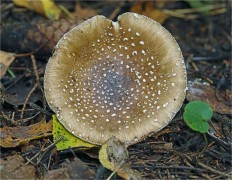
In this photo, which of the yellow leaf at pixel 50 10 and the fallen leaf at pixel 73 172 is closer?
the fallen leaf at pixel 73 172

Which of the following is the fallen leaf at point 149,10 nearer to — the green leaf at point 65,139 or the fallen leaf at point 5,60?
the fallen leaf at point 5,60

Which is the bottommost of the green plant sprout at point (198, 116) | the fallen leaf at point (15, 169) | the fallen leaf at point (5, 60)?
the fallen leaf at point (15, 169)

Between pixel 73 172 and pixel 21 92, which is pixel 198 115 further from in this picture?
pixel 21 92

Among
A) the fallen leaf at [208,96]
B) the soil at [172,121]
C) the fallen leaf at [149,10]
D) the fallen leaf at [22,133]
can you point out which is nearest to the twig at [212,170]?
the soil at [172,121]

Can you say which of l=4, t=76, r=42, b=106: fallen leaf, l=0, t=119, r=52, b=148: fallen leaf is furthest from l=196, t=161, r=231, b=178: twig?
l=4, t=76, r=42, b=106: fallen leaf

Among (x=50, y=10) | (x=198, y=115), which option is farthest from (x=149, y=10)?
(x=198, y=115)

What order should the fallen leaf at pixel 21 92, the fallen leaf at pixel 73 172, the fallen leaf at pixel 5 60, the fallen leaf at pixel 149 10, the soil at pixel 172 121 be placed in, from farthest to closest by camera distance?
the fallen leaf at pixel 149 10 → the fallen leaf at pixel 5 60 → the fallen leaf at pixel 21 92 → the soil at pixel 172 121 → the fallen leaf at pixel 73 172

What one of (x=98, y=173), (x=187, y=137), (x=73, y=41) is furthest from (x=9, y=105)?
(x=187, y=137)
